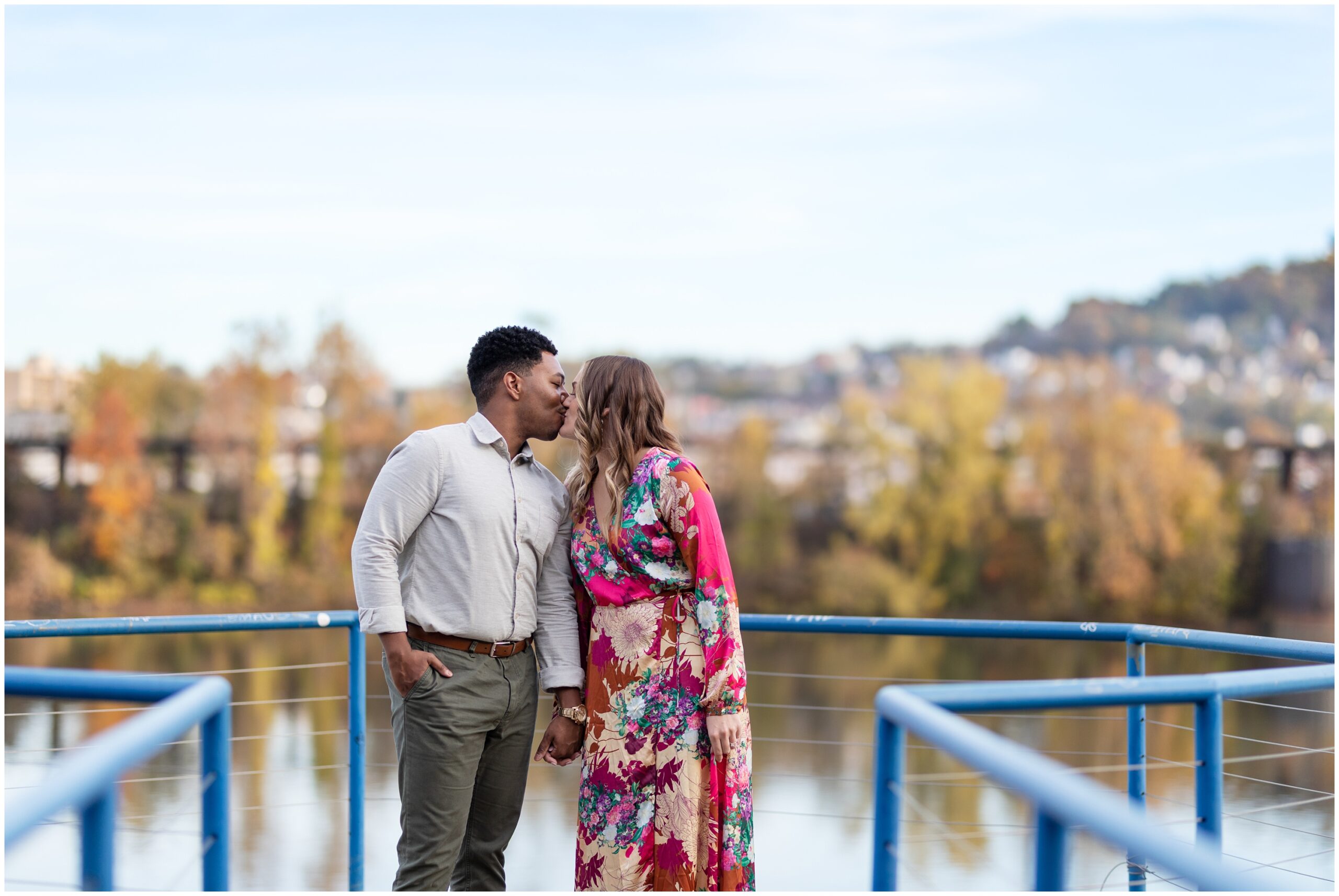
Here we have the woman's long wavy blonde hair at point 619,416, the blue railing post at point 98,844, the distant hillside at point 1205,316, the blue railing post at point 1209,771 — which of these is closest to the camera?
the blue railing post at point 98,844

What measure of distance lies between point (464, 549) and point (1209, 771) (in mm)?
1327

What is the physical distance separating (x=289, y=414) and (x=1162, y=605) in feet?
73.6

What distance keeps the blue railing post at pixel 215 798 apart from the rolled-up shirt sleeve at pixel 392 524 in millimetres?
552

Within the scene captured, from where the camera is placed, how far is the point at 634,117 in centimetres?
4106

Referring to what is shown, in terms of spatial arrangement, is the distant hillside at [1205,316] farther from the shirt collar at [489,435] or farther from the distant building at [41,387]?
the shirt collar at [489,435]

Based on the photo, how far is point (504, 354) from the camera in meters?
2.31

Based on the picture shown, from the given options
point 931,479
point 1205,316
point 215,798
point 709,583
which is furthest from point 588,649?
point 1205,316

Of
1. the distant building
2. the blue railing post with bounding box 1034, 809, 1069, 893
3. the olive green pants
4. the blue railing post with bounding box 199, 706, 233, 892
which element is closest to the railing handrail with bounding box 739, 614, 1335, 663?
the olive green pants

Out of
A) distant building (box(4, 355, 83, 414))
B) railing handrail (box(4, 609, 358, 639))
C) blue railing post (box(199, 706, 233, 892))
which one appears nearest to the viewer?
blue railing post (box(199, 706, 233, 892))

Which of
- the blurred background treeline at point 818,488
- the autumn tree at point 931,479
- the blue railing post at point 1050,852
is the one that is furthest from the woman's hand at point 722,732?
the autumn tree at point 931,479

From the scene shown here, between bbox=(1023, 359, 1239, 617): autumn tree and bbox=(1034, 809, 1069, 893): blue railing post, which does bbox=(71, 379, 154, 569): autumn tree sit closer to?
bbox=(1023, 359, 1239, 617): autumn tree

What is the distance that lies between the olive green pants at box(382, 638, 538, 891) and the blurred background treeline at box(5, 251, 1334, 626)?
22102 millimetres

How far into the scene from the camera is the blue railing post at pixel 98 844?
4.23 ft

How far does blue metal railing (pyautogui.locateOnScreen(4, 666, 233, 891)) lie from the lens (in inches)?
44.0
